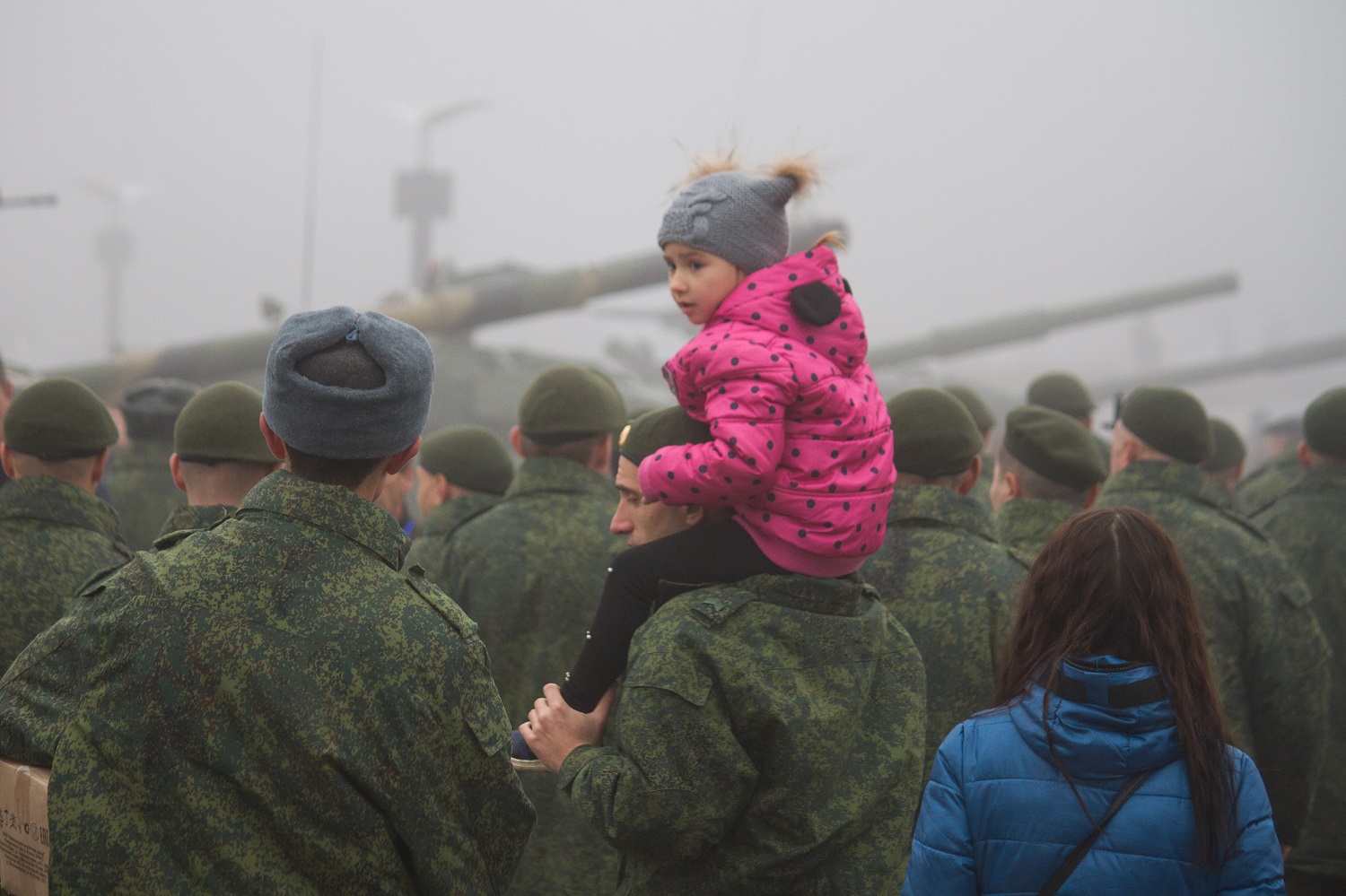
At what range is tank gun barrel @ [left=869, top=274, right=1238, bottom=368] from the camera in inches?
574

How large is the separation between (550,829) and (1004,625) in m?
1.43

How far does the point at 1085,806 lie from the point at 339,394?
4.31ft

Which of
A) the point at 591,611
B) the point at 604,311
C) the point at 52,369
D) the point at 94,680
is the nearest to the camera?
the point at 94,680

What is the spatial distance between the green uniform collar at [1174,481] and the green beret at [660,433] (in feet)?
6.55

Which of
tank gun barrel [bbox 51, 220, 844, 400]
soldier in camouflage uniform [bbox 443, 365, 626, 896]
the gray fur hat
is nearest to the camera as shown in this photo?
the gray fur hat

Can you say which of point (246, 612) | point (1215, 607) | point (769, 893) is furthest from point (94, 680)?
point (1215, 607)

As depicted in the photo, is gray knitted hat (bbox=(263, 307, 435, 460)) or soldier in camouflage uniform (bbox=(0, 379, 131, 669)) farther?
soldier in camouflage uniform (bbox=(0, 379, 131, 669))

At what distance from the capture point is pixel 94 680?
1.75 metres

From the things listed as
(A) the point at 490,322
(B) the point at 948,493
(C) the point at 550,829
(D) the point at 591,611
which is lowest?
(A) the point at 490,322

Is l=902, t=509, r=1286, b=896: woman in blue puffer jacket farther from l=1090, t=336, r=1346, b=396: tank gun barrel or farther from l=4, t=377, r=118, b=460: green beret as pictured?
l=1090, t=336, r=1346, b=396: tank gun barrel

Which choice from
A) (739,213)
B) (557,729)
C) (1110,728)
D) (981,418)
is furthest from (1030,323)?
→ (1110,728)

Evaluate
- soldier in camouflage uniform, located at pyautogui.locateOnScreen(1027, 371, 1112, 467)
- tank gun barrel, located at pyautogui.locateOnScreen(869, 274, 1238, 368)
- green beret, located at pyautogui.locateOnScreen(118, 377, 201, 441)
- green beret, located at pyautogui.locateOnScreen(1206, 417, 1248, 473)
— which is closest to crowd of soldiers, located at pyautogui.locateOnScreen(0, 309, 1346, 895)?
soldier in camouflage uniform, located at pyautogui.locateOnScreen(1027, 371, 1112, 467)

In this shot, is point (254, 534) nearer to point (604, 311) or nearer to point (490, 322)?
point (490, 322)

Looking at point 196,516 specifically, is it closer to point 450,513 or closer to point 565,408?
point 565,408
